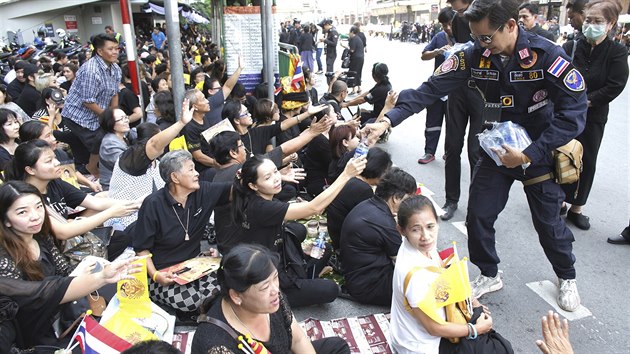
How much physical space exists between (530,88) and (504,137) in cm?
35

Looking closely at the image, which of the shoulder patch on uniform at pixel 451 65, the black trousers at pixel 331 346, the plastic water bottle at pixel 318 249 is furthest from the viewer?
the plastic water bottle at pixel 318 249

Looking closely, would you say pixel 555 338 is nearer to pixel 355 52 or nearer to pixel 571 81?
pixel 571 81

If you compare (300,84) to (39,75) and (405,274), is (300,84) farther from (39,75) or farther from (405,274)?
(405,274)

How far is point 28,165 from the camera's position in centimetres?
327

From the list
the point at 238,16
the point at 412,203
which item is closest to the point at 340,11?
the point at 238,16

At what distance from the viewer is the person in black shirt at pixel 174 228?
3.10 meters

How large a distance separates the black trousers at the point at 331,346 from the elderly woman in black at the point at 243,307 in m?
0.43

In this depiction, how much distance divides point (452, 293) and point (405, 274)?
0.80 ft

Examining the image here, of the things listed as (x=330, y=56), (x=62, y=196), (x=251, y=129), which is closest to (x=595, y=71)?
(x=251, y=129)

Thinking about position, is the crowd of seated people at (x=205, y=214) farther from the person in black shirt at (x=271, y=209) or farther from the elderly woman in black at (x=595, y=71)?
the elderly woman in black at (x=595, y=71)

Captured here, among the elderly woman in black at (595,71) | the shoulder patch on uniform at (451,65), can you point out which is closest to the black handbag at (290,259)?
the shoulder patch on uniform at (451,65)

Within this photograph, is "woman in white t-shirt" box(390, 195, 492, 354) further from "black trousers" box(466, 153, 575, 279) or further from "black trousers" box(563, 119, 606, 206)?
"black trousers" box(563, 119, 606, 206)

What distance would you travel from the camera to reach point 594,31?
3992 millimetres

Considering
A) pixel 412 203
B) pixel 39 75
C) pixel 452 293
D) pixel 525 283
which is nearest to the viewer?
pixel 452 293
